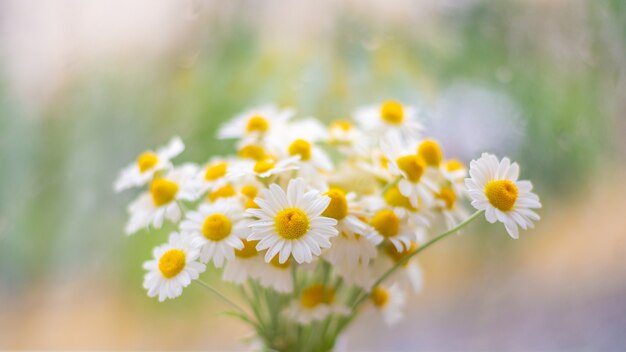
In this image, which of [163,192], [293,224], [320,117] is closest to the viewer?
[293,224]

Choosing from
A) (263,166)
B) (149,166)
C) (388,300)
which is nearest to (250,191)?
(263,166)

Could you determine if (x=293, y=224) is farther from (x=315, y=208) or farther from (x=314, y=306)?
(x=314, y=306)

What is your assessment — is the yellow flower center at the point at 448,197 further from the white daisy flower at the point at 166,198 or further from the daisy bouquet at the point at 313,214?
the white daisy flower at the point at 166,198

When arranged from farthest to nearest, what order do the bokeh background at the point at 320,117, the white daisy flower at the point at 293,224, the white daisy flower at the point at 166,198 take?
the bokeh background at the point at 320,117, the white daisy flower at the point at 166,198, the white daisy flower at the point at 293,224

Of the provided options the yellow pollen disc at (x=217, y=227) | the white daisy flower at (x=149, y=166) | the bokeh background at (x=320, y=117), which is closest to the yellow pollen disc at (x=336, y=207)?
the yellow pollen disc at (x=217, y=227)

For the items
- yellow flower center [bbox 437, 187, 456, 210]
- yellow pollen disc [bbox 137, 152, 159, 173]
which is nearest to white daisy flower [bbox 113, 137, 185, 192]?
yellow pollen disc [bbox 137, 152, 159, 173]

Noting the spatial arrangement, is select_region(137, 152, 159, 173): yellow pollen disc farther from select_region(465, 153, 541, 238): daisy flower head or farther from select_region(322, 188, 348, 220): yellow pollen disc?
select_region(465, 153, 541, 238): daisy flower head
